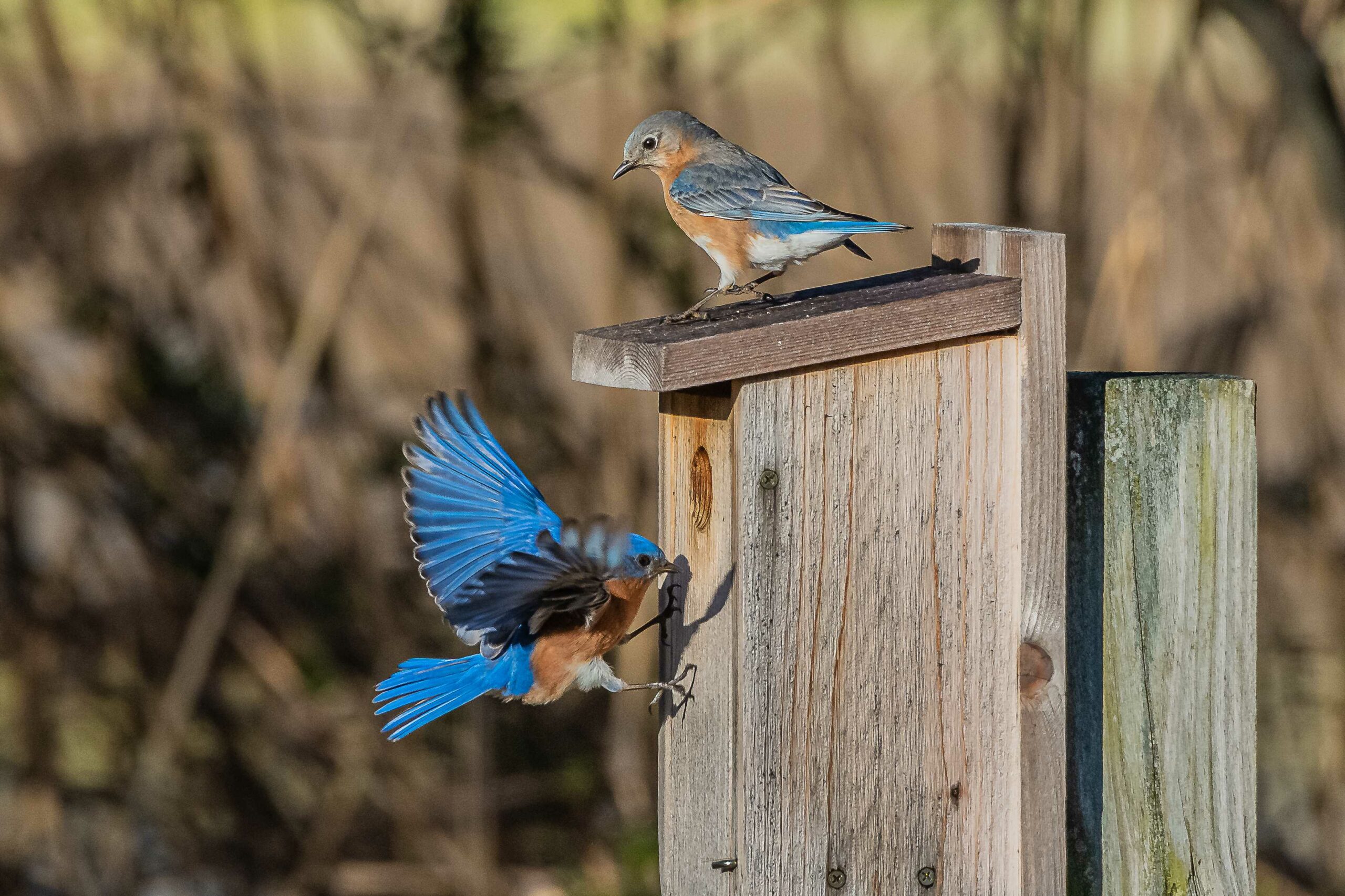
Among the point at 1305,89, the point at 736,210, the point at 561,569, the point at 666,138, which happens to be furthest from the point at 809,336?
the point at 1305,89

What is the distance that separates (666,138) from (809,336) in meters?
1.32

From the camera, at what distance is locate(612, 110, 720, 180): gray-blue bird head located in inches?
128

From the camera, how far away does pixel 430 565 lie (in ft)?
8.49

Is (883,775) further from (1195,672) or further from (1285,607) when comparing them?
(1285,607)

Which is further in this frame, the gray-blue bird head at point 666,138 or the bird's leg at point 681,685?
the gray-blue bird head at point 666,138

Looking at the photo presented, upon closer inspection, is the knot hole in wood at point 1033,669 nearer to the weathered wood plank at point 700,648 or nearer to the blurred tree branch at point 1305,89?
the weathered wood plank at point 700,648

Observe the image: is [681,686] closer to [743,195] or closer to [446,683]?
[446,683]


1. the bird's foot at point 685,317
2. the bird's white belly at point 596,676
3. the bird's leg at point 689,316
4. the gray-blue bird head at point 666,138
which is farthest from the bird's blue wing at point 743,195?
the bird's white belly at point 596,676

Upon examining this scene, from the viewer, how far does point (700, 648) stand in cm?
241

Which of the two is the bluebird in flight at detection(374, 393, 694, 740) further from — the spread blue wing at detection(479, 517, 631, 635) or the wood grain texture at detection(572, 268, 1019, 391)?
the wood grain texture at detection(572, 268, 1019, 391)

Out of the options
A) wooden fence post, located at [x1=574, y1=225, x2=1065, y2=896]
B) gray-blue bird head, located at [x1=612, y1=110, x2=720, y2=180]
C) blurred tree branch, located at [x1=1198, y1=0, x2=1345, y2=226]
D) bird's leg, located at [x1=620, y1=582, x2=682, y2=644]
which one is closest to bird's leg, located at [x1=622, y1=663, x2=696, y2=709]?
bird's leg, located at [x1=620, y1=582, x2=682, y2=644]

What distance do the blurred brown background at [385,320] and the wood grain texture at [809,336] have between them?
3.01 metres

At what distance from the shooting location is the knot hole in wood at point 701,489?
2.34 m

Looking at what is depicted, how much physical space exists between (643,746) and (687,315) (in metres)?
3.58
